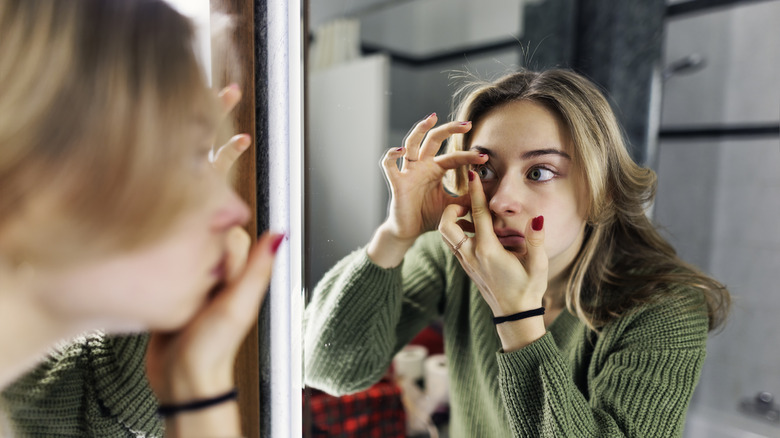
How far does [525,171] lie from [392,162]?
12 centimetres

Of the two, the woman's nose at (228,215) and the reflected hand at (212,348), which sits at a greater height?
the woman's nose at (228,215)

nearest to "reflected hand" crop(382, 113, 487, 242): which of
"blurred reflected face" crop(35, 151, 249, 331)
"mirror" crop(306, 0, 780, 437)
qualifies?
"blurred reflected face" crop(35, 151, 249, 331)

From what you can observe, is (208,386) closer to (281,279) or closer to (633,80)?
(281,279)

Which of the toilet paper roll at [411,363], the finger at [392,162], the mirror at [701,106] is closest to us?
the finger at [392,162]

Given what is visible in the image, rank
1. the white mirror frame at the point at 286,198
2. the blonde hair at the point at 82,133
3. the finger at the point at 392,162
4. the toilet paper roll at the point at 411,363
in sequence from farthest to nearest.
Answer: the toilet paper roll at the point at 411,363
the finger at the point at 392,162
the white mirror frame at the point at 286,198
the blonde hair at the point at 82,133

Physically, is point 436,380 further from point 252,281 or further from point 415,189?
point 252,281

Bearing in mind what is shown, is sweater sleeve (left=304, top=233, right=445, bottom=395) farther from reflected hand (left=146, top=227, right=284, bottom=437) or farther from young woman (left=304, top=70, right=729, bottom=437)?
reflected hand (left=146, top=227, right=284, bottom=437)

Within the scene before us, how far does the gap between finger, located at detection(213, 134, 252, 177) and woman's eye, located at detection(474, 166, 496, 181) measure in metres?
0.19

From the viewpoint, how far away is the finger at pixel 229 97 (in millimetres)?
306

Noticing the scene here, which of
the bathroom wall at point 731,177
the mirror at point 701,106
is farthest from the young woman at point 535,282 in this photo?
the bathroom wall at point 731,177

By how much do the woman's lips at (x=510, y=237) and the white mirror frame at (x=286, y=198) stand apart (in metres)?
0.17

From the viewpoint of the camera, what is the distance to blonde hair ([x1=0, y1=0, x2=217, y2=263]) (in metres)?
0.22

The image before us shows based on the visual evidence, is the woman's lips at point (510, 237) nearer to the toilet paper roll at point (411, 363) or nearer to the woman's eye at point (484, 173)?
the woman's eye at point (484, 173)

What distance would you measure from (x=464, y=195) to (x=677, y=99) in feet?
3.89
